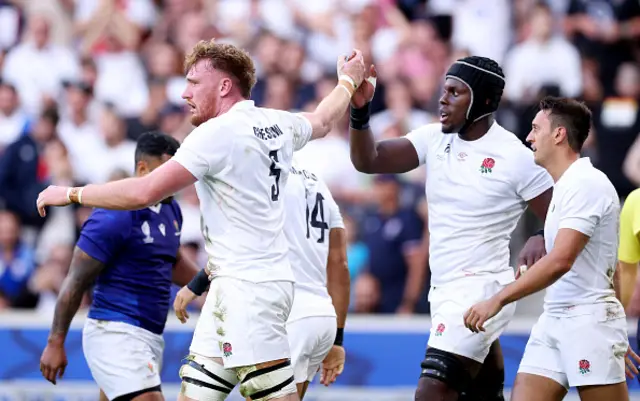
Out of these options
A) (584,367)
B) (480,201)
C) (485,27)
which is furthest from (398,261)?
(584,367)

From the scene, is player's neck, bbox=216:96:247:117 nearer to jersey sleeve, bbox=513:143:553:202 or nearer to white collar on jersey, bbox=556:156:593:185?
jersey sleeve, bbox=513:143:553:202

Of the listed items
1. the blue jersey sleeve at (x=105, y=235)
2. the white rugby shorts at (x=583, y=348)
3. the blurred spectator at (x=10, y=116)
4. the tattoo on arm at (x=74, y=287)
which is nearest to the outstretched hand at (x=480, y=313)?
the white rugby shorts at (x=583, y=348)

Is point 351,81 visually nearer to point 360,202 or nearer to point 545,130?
point 545,130

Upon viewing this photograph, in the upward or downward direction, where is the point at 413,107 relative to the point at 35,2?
downward

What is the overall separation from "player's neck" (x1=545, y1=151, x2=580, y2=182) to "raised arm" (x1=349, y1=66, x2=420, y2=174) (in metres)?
1.04

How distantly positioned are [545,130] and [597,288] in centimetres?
105

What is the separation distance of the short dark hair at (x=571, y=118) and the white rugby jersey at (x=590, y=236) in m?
0.17

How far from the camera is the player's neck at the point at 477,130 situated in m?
7.73

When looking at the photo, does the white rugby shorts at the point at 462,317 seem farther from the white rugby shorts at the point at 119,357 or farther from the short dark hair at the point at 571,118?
the white rugby shorts at the point at 119,357

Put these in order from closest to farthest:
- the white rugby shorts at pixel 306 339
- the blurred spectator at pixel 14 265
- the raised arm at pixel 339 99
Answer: the raised arm at pixel 339 99, the white rugby shorts at pixel 306 339, the blurred spectator at pixel 14 265

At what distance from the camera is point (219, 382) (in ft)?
21.7

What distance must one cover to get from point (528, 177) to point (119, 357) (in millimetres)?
3043

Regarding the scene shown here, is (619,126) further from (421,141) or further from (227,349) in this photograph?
(227,349)

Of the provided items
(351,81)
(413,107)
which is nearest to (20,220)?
(413,107)
